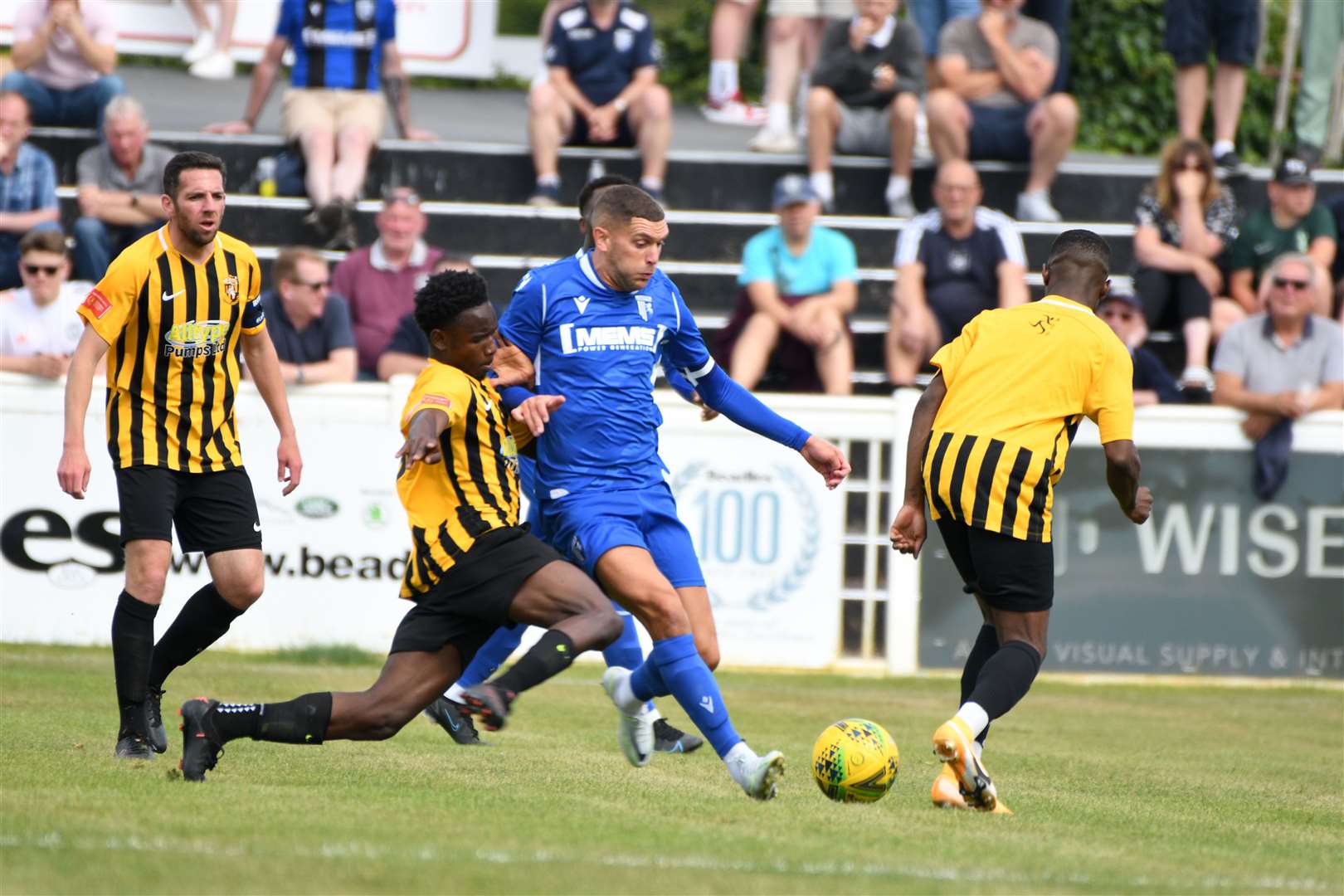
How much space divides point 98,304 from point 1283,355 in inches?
313

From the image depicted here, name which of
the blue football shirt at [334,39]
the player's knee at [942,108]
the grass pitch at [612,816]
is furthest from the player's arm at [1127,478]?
the blue football shirt at [334,39]

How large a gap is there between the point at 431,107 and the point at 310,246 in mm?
4877

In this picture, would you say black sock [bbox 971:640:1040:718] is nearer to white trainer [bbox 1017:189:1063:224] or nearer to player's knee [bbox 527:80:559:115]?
player's knee [bbox 527:80:559:115]

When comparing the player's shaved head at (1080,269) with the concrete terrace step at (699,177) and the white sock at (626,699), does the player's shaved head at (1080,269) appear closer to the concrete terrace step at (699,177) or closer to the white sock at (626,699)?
the white sock at (626,699)

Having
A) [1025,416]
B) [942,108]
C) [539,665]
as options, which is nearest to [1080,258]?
[1025,416]

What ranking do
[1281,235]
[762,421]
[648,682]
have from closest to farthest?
[648,682]
[762,421]
[1281,235]

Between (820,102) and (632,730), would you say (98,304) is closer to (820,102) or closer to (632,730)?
(632,730)

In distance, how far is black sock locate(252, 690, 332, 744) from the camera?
5938 millimetres

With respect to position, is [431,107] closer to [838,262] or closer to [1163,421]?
[838,262]

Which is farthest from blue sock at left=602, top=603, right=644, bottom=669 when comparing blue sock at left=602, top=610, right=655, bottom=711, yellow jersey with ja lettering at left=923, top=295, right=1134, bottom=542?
yellow jersey with ja lettering at left=923, top=295, right=1134, bottom=542

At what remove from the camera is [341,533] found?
11.1 m

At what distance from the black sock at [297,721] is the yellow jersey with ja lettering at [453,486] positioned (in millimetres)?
463

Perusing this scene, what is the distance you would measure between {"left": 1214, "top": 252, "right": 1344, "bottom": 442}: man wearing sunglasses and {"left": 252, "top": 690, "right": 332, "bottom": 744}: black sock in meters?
7.52

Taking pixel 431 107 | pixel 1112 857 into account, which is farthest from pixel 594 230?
pixel 431 107
